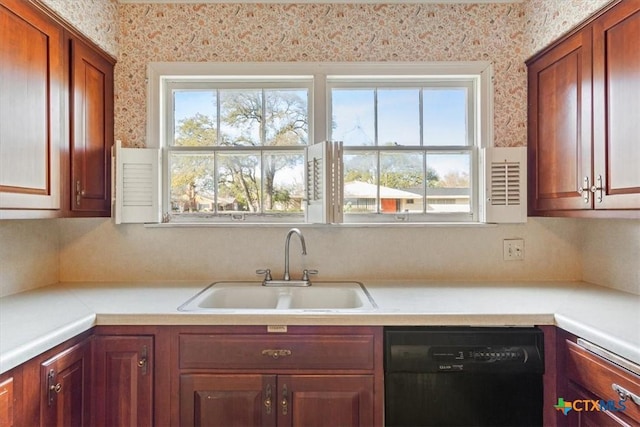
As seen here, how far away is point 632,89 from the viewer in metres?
1.39

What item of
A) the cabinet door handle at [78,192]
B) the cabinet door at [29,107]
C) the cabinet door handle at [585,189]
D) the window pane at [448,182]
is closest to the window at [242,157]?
the cabinet door handle at [78,192]

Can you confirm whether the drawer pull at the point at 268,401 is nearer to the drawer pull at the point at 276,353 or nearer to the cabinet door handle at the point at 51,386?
the drawer pull at the point at 276,353

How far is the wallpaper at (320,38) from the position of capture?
6.84 feet

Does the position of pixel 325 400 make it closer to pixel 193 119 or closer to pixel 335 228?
pixel 335 228

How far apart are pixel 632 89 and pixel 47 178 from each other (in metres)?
2.40

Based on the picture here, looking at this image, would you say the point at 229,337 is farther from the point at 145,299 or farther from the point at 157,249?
the point at 157,249

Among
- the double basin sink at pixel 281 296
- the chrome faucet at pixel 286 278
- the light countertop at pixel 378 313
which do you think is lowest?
the double basin sink at pixel 281 296

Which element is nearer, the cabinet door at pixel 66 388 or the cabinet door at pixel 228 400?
the cabinet door at pixel 66 388

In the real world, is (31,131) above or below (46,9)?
below

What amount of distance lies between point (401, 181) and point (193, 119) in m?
1.31

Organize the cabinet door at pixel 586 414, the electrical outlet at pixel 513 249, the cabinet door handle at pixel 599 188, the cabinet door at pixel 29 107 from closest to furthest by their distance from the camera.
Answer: the cabinet door at pixel 586 414, the cabinet door at pixel 29 107, the cabinet door handle at pixel 599 188, the electrical outlet at pixel 513 249

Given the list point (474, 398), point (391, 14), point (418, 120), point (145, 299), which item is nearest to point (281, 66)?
point (391, 14)

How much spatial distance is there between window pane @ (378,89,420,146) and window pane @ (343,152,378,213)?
15 centimetres

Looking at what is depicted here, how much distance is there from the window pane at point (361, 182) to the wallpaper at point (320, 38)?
0.57m
